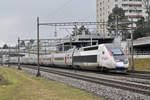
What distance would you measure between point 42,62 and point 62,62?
1981 centimetres

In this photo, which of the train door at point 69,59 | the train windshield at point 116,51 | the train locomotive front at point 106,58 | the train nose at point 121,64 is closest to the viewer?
the train nose at point 121,64

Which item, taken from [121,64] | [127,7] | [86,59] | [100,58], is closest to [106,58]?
[100,58]

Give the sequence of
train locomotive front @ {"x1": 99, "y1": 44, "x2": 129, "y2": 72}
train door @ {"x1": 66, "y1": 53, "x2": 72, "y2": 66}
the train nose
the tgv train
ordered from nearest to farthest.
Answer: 1. the train nose
2. train locomotive front @ {"x1": 99, "y1": 44, "x2": 129, "y2": 72}
3. the tgv train
4. train door @ {"x1": 66, "y1": 53, "x2": 72, "y2": 66}

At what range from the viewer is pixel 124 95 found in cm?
1366

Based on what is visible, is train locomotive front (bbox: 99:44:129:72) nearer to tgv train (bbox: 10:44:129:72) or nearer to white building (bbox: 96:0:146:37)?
tgv train (bbox: 10:44:129:72)

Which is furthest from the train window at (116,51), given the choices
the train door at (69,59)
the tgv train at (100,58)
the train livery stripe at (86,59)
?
the train door at (69,59)

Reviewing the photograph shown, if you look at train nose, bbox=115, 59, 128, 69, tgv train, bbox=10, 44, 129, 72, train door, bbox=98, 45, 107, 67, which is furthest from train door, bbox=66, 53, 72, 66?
train nose, bbox=115, 59, 128, 69

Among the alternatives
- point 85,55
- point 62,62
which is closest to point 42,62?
point 62,62

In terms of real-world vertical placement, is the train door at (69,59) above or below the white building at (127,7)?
below

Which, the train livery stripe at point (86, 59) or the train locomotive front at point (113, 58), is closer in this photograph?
the train locomotive front at point (113, 58)

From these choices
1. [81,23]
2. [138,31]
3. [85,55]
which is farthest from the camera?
[138,31]

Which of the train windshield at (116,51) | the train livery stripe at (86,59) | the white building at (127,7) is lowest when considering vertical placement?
the train livery stripe at (86,59)

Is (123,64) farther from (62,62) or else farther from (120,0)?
(120,0)

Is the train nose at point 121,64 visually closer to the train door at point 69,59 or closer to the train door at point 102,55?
the train door at point 102,55
